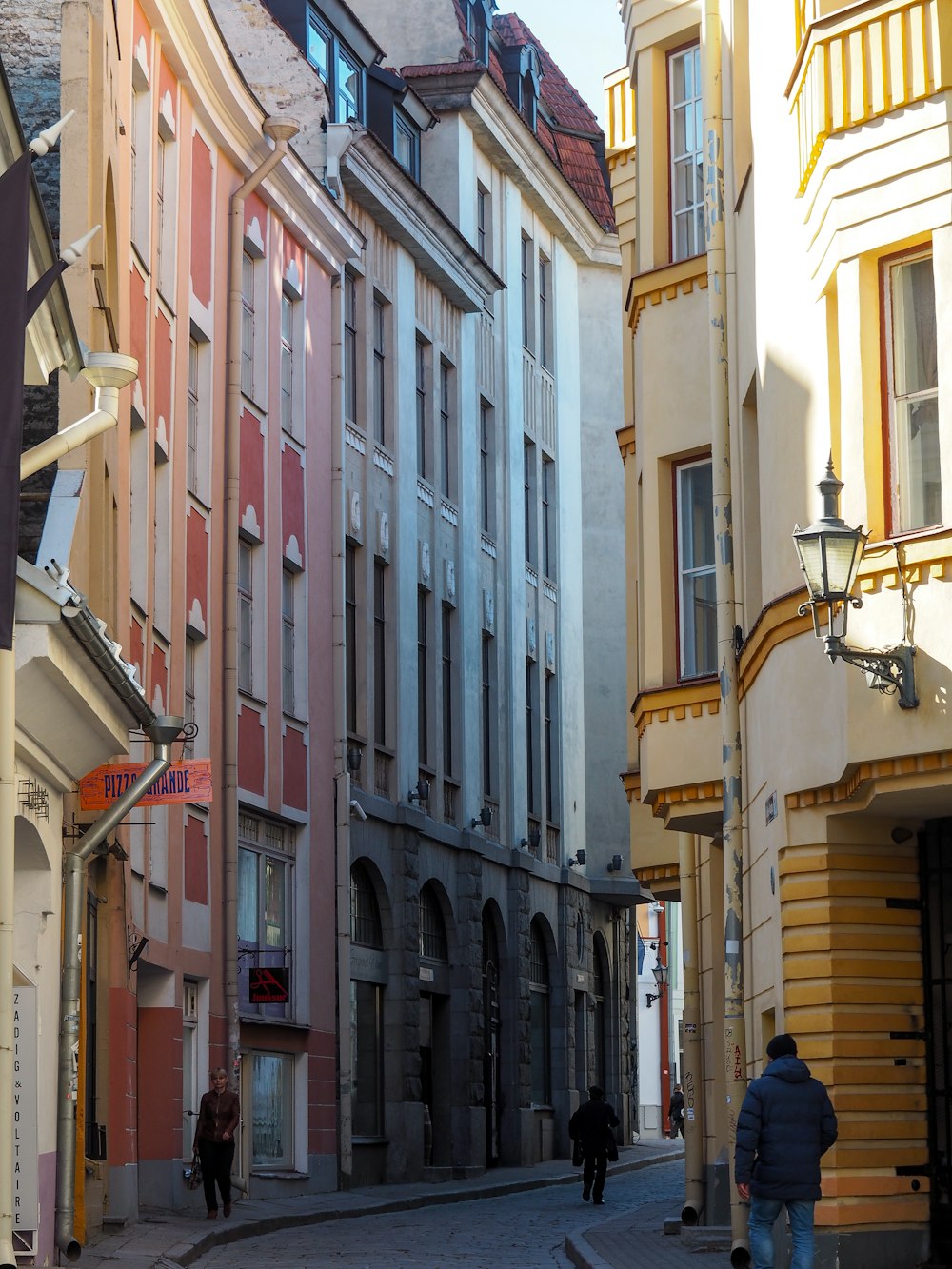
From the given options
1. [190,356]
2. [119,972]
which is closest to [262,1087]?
[119,972]

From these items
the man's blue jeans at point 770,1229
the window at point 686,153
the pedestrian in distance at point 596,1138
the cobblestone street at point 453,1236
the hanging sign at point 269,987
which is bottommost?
the cobblestone street at point 453,1236

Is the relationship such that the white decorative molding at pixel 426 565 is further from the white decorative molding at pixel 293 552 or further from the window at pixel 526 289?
the window at pixel 526 289

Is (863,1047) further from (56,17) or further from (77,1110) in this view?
(56,17)

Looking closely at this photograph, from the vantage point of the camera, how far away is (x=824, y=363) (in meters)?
13.9

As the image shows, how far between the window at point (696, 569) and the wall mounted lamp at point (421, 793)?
48.4ft

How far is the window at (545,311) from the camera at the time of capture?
1763 inches

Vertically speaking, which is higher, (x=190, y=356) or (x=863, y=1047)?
(x=190, y=356)

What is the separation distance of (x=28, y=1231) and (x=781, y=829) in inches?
221

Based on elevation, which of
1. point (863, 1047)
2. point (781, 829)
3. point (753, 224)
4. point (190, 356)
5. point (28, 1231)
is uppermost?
point (190, 356)

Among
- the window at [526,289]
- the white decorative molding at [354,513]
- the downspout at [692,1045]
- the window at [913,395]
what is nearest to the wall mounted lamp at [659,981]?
the window at [526,289]

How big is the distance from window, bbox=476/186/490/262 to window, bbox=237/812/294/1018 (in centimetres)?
1521

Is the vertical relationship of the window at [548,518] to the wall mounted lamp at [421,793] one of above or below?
above

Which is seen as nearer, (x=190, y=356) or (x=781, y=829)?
(x=781, y=829)

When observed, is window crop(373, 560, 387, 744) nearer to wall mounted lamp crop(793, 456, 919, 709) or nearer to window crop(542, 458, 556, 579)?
window crop(542, 458, 556, 579)
